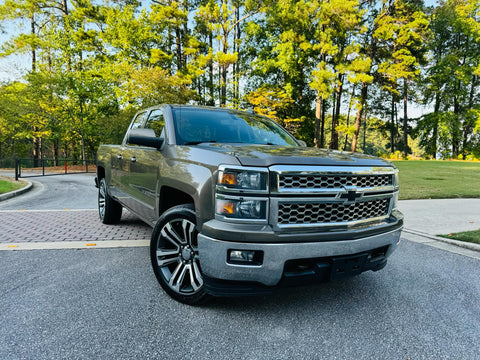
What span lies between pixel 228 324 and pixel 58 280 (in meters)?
1.95

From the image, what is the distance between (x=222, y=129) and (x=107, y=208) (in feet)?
10.1

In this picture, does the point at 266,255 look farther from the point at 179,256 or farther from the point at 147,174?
the point at 147,174

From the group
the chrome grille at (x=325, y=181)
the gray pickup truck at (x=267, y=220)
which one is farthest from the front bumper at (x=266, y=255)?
the chrome grille at (x=325, y=181)

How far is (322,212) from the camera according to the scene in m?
2.31

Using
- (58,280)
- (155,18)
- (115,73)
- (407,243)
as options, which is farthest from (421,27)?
(58,280)

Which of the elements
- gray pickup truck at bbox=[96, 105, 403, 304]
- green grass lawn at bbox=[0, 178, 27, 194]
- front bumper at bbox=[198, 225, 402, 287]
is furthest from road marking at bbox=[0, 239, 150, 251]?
green grass lawn at bbox=[0, 178, 27, 194]

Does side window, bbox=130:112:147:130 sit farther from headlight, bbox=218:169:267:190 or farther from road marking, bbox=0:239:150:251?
headlight, bbox=218:169:267:190

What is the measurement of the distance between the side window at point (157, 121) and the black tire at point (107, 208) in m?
1.89

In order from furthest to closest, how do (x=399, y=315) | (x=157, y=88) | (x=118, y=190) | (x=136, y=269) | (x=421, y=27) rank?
(x=421, y=27) → (x=157, y=88) → (x=118, y=190) → (x=136, y=269) → (x=399, y=315)

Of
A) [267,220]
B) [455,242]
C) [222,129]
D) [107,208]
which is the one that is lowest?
[455,242]

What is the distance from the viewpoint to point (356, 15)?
2320 centimetres

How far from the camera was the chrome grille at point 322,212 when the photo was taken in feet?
7.22

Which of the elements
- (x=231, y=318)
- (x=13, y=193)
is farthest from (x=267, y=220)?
(x=13, y=193)

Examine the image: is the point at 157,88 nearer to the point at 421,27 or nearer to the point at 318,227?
the point at 318,227
